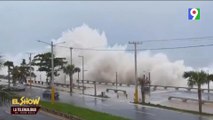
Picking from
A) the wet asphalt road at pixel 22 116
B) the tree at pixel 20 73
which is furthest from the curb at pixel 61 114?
the tree at pixel 20 73

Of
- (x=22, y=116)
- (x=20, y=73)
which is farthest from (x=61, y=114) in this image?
(x=20, y=73)

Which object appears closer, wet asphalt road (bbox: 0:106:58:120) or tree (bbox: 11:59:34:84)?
wet asphalt road (bbox: 0:106:58:120)

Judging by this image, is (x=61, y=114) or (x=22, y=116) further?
(x=61, y=114)

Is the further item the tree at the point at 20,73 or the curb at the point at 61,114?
the tree at the point at 20,73

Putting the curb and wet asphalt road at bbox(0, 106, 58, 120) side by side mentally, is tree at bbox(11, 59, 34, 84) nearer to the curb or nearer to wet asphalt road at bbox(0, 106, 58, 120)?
the curb

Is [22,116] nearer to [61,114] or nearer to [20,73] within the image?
[61,114]

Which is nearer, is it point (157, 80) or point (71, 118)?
point (71, 118)

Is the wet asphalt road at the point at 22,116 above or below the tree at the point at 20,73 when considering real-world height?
below

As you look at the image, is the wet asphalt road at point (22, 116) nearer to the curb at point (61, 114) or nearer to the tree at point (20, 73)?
the curb at point (61, 114)

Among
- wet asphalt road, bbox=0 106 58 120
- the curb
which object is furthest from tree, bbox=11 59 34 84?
wet asphalt road, bbox=0 106 58 120

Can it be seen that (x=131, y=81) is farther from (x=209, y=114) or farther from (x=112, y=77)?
(x=209, y=114)

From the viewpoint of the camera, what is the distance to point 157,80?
143 meters

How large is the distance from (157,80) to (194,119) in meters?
99.3

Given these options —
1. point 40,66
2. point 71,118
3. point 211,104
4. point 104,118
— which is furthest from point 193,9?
point 40,66
